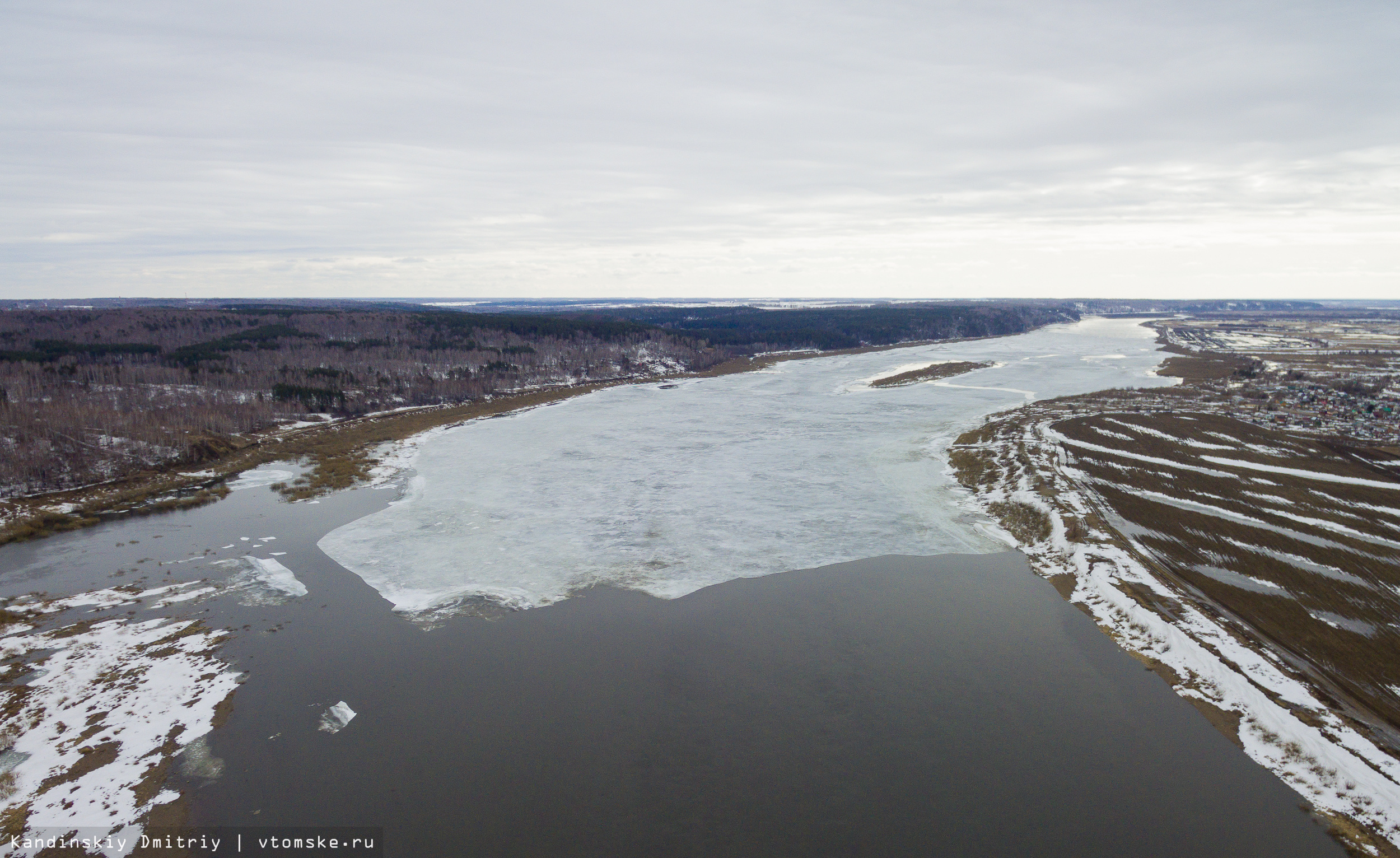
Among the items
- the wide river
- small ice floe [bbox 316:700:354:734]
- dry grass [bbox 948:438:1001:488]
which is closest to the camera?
the wide river

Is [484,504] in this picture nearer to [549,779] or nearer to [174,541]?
[174,541]

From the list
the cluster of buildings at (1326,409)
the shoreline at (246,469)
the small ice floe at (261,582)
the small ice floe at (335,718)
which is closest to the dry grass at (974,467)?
the cluster of buildings at (1326,409)

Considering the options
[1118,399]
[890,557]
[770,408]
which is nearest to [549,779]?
[890,557]

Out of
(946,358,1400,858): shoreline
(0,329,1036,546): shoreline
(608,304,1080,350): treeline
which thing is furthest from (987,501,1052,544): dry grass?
(608,304,1080,350): treeline

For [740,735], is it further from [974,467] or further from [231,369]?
[231,369]

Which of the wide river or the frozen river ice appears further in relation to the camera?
the frozen river ice

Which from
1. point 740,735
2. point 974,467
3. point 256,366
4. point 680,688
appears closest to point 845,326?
point 256,366

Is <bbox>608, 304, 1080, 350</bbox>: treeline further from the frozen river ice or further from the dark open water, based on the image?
the dark open water

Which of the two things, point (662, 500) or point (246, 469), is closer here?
point (662, 500)
